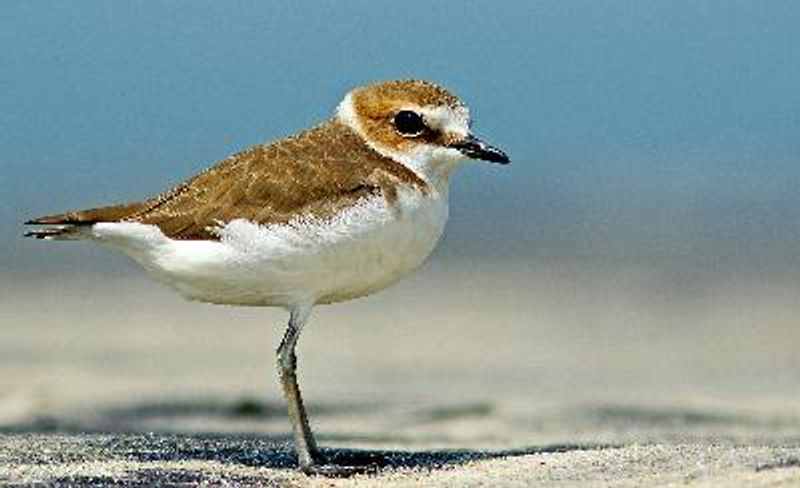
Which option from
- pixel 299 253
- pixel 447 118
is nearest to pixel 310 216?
pixel 299 253

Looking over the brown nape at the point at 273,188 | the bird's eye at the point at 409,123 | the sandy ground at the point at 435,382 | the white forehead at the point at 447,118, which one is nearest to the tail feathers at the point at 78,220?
the brown nape at the point at 273,188

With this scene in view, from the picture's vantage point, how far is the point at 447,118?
7227 mm

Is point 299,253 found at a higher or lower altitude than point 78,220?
lower

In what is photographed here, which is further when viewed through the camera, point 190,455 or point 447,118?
point 190,455

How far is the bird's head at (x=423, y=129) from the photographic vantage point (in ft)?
23.7

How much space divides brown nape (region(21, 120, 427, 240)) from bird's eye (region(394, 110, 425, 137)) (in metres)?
0.13

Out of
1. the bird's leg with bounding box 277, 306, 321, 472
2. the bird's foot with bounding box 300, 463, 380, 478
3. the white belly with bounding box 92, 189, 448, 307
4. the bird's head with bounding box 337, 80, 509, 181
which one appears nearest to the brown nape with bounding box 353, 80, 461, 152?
the bird's head with bounding box 337, 80, 509, 181

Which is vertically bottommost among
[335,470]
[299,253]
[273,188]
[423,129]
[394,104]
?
[335,470]

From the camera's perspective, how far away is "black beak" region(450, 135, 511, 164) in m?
7.16

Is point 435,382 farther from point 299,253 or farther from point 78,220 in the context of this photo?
point 299,253

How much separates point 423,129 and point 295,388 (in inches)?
42.2

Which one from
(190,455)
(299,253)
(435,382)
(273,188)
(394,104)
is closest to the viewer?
(299,253)

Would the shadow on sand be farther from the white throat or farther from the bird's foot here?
the white throat

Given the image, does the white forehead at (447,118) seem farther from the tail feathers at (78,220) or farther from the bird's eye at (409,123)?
the tail feathers at (78,220)
